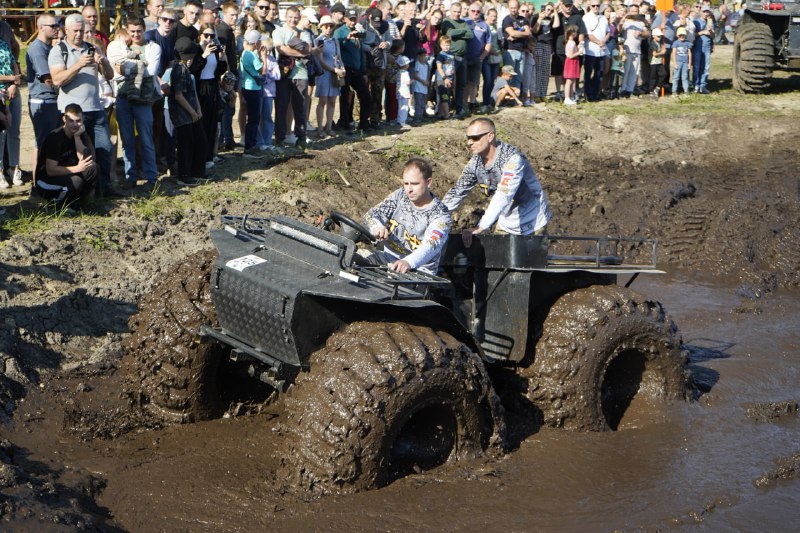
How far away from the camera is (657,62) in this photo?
21.0m

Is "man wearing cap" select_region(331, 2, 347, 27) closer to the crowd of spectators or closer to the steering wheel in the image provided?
the crowd of spectators

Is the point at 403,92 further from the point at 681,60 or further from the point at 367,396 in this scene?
the point at 367,396

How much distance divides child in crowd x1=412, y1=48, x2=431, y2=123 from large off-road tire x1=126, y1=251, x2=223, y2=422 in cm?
946

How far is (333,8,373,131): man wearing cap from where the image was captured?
14.7 m

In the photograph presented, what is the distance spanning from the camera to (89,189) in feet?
33.6

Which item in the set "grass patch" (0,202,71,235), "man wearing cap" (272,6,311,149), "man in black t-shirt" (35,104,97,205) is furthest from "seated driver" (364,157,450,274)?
"man wearing cap" (272,6,311,149)

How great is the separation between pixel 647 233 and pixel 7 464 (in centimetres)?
947

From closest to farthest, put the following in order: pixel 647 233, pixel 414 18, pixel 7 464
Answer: pixel 7 464
pixel 647 233
pixel 414 18

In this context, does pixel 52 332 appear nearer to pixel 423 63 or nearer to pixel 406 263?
pixel 406 263

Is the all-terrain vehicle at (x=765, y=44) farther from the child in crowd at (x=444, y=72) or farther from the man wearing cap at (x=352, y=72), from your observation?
the man wearing cap at (x=352, y=72)

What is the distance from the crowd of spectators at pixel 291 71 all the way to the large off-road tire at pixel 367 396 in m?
5.09

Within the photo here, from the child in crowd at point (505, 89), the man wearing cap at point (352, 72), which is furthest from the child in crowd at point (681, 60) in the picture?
the man wearing cap at point (352, 72)

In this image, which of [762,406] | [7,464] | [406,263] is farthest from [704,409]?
[7,464]

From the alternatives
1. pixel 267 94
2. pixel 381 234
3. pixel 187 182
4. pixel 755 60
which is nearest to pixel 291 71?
pixel 267 94
